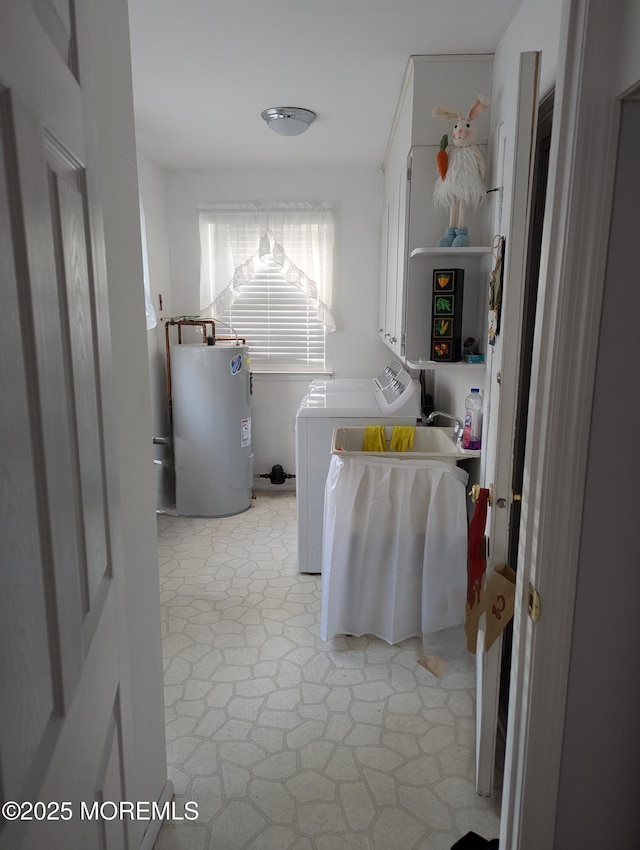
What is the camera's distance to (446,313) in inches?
90.7

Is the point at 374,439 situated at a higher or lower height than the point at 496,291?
lower

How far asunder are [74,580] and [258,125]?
305 cm

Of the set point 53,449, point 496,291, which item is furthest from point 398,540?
point 53,449

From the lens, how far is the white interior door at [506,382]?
4.33 ft

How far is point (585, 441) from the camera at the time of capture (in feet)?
3.25

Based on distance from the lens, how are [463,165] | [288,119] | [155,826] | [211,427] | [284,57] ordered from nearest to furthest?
[155,826] < [463,165] < [284,57] < [288,119] < [211,427]

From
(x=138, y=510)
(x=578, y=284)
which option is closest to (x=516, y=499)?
(x=578, y=284)

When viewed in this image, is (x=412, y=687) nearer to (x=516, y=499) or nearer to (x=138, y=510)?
(x=516, y=499)

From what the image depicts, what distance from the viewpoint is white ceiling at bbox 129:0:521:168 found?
190 cm

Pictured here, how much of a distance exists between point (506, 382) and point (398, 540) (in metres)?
1.04

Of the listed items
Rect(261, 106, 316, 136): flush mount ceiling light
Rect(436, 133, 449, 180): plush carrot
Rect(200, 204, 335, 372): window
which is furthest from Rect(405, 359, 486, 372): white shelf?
Rect(200, 204, 335, 372): window

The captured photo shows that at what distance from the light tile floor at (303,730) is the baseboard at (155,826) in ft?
0.10

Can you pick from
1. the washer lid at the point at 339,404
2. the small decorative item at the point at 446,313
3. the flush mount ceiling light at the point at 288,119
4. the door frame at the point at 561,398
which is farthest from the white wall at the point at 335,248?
the door frame at the point at 561,398

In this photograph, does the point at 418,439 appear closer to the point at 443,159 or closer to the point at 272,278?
the point at 443,159
